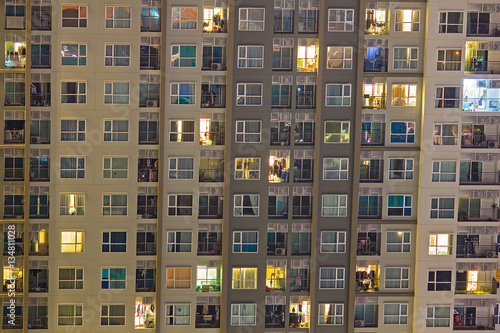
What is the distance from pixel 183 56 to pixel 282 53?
147 inches

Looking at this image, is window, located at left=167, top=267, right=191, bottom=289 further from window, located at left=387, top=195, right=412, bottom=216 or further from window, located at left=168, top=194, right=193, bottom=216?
window, located at left=387, top=195, right=412, bottom=216

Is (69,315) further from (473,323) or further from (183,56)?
(473,323)

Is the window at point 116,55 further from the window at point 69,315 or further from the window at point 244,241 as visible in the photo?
the window at point 69,315

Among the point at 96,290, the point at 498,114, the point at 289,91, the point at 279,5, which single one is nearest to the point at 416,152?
the point at 498,114

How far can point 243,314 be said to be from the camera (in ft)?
104

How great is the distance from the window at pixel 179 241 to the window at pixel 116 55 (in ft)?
21.9

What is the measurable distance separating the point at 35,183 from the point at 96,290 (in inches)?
183

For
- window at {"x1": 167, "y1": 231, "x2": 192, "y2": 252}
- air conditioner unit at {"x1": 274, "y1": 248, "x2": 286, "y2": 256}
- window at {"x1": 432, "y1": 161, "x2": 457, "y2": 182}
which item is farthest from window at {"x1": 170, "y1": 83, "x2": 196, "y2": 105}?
window at {"x1": 432, "y1": 161, "x2": 457, "y2": 182}

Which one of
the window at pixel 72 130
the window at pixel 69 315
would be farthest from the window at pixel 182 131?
the window at pixel 69 315

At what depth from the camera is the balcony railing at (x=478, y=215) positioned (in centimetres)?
3177

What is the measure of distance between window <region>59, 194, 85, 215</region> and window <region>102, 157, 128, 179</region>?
4.20 ft

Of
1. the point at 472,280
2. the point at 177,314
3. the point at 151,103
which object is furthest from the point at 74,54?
the point at 472,280

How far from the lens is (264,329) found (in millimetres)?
31656

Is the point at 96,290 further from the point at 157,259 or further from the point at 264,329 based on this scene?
the point at 264,329
